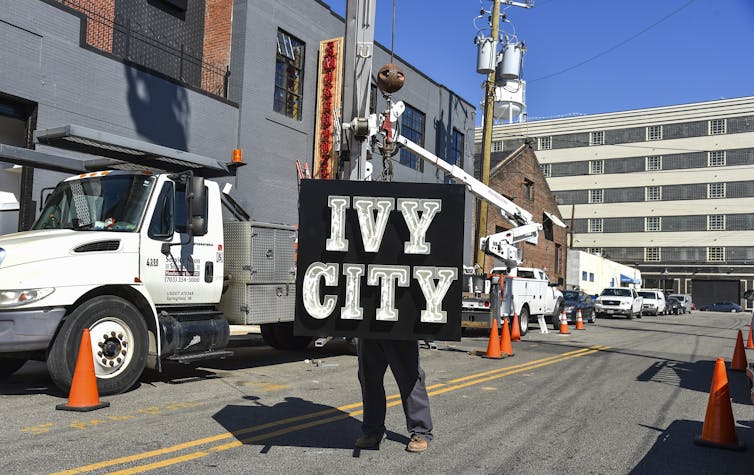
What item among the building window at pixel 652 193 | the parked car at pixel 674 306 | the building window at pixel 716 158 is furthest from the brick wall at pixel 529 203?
the building window at pixel 716 158

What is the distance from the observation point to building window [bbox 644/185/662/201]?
247 feet

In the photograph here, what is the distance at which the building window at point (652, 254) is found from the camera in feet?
246

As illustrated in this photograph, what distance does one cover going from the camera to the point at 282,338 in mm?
12500

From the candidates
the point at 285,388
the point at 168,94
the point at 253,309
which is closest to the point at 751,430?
the point at 285,388

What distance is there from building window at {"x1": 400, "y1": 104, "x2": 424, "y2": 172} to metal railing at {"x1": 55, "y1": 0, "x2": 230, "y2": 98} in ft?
30.7

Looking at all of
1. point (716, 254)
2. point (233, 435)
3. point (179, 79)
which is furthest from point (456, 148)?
point (716, 254)

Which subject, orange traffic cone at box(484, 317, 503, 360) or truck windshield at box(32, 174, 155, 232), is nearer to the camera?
truck windshield at box(32, 174, 155, 232)

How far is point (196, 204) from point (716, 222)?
2944 inches

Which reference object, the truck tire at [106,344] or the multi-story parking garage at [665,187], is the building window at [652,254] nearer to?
the multi-story parking garage at [665,187]

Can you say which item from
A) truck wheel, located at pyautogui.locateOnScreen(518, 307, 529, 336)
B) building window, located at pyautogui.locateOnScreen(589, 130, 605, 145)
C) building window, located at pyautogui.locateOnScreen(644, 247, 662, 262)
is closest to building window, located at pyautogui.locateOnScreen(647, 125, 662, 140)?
building window, located at pyautogui.locateOnScreen(589, 130, 605, 145)

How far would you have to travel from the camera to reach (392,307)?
17.2 feet

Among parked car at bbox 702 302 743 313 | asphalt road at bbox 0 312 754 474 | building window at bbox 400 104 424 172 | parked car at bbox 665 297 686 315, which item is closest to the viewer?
asphalt road at bbox 0 312 754 474

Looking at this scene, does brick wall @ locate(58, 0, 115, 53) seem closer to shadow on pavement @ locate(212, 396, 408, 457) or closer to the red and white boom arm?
the red and white boom arm

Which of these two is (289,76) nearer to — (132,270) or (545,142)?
(132,270)
